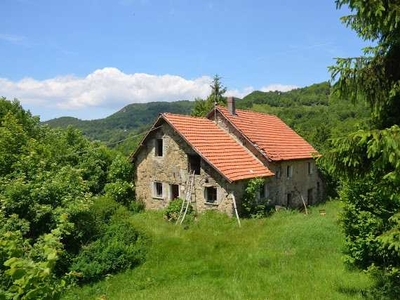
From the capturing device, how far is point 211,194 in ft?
71.1

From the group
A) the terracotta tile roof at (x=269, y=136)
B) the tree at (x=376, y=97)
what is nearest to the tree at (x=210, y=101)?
the terracotta tile roof at (x=269, y=136)

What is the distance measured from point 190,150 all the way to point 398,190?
1539 centimetres

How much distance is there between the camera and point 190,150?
875 inches

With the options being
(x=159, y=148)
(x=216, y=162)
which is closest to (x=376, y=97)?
(x=216, y=162)

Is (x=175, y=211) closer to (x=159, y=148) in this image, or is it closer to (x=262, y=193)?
(x=159, y=148)

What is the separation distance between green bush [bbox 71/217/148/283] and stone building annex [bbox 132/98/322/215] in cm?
648

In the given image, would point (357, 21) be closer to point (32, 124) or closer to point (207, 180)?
point (207, 180)

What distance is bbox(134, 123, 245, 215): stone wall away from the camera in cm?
2075

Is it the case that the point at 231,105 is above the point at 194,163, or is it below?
above

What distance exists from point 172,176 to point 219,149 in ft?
11.3

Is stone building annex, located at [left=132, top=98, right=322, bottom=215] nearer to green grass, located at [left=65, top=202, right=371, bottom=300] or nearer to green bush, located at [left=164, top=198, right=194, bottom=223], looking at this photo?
green bush, located at [left=164, top=198, right=194, bottom=223]

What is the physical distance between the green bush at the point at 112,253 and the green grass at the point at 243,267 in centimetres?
48

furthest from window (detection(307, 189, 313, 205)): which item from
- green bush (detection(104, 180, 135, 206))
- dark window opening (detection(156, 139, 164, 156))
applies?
green bush (detection(104, 180, 135, 206))

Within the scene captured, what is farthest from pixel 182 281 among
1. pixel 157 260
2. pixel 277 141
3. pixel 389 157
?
pixel 277 141
